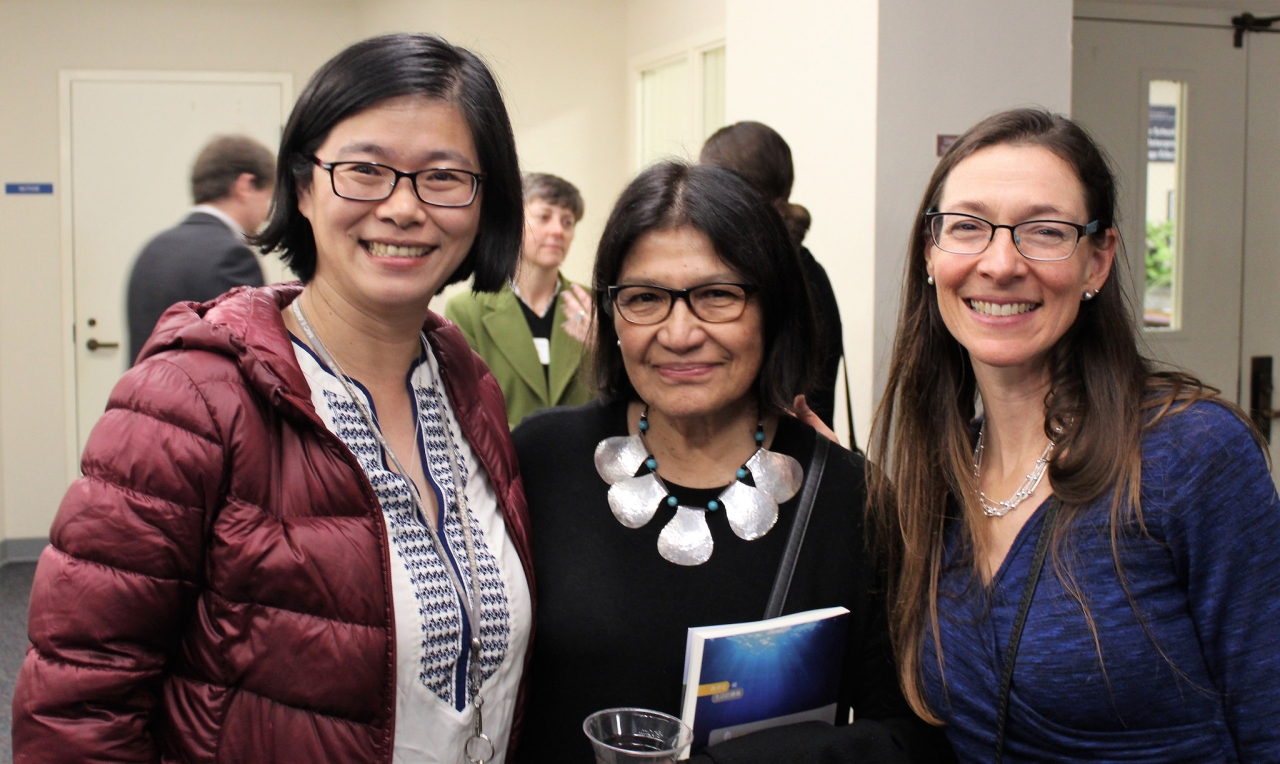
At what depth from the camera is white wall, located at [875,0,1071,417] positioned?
3469 millimetres

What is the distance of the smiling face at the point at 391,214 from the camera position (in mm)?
1407

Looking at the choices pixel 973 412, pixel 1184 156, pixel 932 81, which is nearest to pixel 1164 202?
pixel 1184 156

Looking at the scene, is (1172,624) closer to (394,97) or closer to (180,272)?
(394,97)

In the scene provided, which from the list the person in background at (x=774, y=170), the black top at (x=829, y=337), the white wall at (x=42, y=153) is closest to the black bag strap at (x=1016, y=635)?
the black top at (x=829, y=337)

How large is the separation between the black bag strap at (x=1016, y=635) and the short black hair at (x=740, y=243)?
1.53 ft

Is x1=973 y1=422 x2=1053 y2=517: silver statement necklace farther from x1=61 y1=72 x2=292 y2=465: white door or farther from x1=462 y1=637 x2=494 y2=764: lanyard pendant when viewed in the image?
x1=61 y1=72 x2=292 y2=465: white door

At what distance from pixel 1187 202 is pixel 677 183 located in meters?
3.36

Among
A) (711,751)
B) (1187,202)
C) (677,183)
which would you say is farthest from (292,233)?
(1187,202)

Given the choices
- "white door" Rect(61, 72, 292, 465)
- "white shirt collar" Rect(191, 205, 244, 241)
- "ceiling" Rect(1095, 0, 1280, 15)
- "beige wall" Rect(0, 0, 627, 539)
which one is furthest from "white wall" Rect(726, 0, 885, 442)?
"white door" Rect(61, 72, 292, 465)

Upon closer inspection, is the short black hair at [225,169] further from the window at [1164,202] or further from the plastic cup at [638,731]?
the window at [1164,202]

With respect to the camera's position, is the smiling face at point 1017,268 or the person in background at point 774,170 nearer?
the smiling face at point 1017,268

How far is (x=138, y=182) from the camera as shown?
22.4 ft

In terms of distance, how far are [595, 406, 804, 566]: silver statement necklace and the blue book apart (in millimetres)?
193

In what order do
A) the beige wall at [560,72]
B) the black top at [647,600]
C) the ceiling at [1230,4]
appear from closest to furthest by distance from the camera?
the black top at [647,600] < the ceiling at [1230,4] < the beige wall at [560,72]
